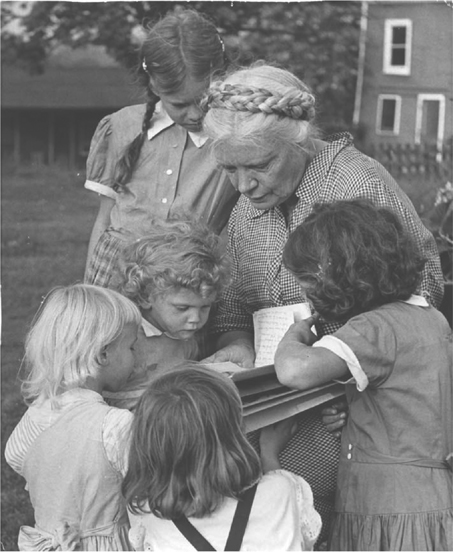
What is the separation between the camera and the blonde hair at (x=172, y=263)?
3.80 m

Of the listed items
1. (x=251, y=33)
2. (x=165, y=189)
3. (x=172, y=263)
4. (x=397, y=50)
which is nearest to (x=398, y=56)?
(x=397, y=50)

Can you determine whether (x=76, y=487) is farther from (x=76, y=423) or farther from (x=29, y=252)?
(x=29, y=252)

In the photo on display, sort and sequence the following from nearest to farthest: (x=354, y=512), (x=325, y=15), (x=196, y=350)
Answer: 1. (x=354, y=512)
2. (x=196, y=350)
3. (x=325, y=15)

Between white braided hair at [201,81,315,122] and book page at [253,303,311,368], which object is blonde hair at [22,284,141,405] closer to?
book page at [253,303,311,368]

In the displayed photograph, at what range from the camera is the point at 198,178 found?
446 centimetres

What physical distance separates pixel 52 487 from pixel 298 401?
83 centimetres

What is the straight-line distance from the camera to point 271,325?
151 inches

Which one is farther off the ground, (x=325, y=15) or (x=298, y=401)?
(x=325, y=15)

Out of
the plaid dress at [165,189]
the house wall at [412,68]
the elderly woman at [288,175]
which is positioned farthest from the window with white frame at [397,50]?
the elderly woman at [288,175]

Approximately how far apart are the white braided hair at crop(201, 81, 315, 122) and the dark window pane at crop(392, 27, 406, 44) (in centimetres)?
1977

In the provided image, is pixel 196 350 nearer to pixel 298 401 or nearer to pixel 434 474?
pixel 298 401

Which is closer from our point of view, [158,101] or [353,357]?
[353,357]

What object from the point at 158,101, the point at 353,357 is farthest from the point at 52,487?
the point at 158,101

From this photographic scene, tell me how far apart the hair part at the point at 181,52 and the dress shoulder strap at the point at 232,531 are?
6.12 feet
